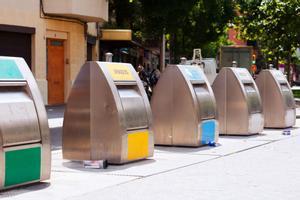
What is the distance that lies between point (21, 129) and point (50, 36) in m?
17.2

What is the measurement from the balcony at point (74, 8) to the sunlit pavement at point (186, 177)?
12287 millimetres

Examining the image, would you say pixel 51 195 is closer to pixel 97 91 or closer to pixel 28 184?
pixel 28 184

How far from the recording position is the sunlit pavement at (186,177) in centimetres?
714

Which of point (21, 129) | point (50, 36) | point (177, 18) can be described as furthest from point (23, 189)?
point (177, 18)

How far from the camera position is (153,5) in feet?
74.9

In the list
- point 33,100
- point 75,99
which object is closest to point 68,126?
point 75,99

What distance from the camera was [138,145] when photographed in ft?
30.6

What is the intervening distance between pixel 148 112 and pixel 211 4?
15485 millimetres

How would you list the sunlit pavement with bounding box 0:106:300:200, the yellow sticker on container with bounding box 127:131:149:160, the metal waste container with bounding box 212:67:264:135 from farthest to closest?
the metal waste container with bounding box 212:67:264:135
the yellow sticker on container with bounding box 127:131:149:160
the sunlit pavement with bounding box 0:106:300:200

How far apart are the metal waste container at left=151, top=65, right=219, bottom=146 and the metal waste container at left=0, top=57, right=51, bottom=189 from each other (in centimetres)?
409

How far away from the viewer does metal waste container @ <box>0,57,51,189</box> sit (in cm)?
699

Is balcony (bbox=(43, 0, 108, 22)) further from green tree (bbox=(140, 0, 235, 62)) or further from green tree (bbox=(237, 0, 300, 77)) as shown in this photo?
green tree (bbox=(237, 0, 300, 77))

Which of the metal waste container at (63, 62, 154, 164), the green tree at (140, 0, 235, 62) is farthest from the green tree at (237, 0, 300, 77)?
the metal waste container at (63, 62, 154, 164)

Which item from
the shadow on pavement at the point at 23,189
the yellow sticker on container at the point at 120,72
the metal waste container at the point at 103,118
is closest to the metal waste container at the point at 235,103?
the yellow sticker on container at the point at 120,72
